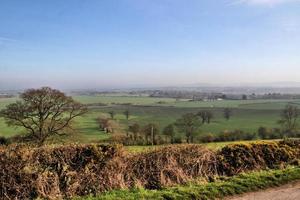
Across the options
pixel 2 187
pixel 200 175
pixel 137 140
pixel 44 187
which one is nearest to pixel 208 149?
pixel 200 175

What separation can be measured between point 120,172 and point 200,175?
242 centimetres

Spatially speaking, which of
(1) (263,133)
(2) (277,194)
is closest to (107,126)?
(1) (263,133)

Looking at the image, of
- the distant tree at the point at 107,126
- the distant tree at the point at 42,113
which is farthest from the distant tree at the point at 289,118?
the distant tree at the point at 42,113

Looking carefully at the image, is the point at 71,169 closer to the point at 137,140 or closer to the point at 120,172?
the point at 120,172

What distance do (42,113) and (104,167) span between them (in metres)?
30.1

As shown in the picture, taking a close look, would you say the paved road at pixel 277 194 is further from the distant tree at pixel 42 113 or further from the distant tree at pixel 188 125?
the distant tree at pixel 188 125

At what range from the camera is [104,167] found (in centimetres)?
1009

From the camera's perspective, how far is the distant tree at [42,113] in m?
38.1

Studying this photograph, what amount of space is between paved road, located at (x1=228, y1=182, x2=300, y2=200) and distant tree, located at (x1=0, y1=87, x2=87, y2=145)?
30.7m

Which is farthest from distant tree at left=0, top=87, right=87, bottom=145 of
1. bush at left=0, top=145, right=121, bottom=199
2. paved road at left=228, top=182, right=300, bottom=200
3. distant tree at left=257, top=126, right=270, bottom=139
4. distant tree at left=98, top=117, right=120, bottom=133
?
distant tree at left=257, top=126, right=270, bottom=139

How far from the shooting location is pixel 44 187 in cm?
898

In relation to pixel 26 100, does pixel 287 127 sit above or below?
below

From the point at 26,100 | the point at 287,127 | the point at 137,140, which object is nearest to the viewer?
the point at 26,100

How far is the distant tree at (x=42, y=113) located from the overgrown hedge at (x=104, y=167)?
28.3 m
